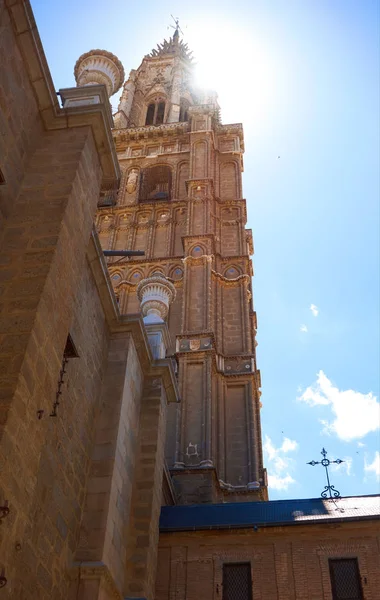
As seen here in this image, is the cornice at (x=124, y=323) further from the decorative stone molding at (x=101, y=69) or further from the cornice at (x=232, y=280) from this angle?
the cornice at (x=232, y=280)

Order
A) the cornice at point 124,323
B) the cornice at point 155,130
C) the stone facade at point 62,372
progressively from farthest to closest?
the cornice at point 155,130 → the cornice at point 124,323 → the stone facade at point 62,372

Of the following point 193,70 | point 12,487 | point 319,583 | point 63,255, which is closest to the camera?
point 12,487

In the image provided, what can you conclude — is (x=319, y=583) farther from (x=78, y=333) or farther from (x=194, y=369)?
(x=194, y=369)

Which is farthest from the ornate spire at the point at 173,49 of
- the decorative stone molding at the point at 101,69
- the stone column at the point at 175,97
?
the decorative stone molding at the point at 101,69

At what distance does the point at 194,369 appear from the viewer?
2077cm

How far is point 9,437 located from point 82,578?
3.29 metres

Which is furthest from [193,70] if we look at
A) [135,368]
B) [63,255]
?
[63,255]

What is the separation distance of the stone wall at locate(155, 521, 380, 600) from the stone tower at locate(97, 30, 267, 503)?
4851mm

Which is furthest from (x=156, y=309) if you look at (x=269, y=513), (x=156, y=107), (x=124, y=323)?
(x=156, y=107)

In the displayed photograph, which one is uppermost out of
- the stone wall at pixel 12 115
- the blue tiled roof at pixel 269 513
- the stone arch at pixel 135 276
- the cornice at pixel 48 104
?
the stone arch at pixel 135 276

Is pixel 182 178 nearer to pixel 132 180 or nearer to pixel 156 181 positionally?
pixel 156 181

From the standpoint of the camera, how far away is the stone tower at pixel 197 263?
18.8 metres

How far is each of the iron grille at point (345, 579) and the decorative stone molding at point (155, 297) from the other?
593 centimetres

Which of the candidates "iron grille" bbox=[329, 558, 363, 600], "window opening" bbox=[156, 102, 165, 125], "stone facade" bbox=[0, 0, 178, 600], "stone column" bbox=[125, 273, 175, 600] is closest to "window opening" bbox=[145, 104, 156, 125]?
"window opening" bbox=[156, 102, 165, 125]
